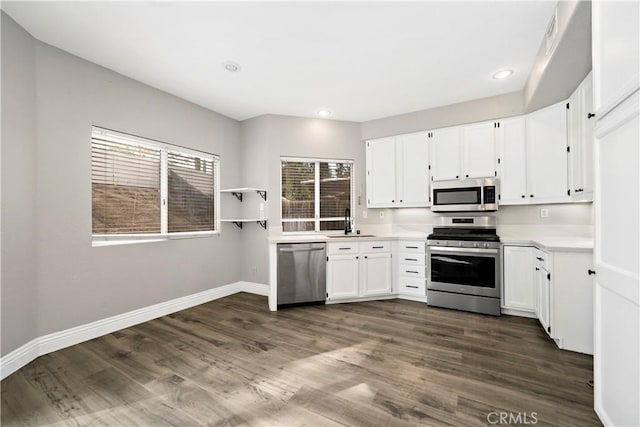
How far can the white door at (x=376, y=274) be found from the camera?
3852mm

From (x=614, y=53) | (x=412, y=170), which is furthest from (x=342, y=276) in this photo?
(x=614, y=53)

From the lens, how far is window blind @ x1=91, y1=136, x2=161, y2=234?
2811 millimetres

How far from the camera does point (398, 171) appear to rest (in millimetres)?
4195

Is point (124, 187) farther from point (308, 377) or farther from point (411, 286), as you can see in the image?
point (411, 286)

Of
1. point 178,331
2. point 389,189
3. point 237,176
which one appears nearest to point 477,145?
point 389,189

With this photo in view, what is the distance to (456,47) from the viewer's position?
2.51 metres

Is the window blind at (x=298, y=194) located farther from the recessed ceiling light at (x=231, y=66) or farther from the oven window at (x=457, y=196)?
the oven window at (x=457, y=196)

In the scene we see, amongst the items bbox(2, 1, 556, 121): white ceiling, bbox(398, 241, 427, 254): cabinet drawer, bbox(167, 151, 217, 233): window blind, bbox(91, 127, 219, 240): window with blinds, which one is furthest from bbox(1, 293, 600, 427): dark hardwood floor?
bbox(2, 1, 556, 121): white ceiling

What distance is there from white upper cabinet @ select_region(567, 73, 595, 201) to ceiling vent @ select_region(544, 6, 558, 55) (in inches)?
21.7

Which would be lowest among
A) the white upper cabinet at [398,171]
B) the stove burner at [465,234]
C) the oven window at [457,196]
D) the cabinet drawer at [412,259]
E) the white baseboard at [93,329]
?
the white baseboard at [93,329]

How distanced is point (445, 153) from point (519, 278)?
6.02 feet

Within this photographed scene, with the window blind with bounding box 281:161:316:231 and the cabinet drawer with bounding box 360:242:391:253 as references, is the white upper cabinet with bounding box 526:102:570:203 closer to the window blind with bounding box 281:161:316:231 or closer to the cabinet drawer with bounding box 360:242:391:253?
the cabinet drawer with bounding box 360:242:391:253

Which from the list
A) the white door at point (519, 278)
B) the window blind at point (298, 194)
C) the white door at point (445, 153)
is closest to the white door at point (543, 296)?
the white door at point (519, 278)

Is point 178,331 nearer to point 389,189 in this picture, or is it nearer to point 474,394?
point 474,394
